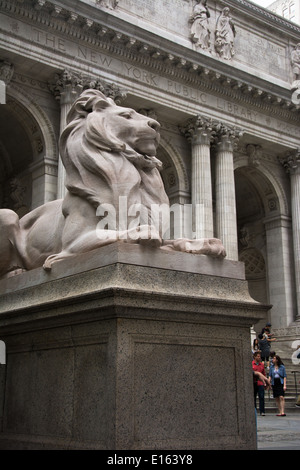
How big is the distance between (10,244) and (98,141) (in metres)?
1.39

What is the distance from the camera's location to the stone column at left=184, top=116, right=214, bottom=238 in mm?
23766

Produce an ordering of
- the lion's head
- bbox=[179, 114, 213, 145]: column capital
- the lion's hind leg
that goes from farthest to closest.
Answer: bbox=[179, 114, 213, 145]: column capital
the lion's hind leg
the lion's head

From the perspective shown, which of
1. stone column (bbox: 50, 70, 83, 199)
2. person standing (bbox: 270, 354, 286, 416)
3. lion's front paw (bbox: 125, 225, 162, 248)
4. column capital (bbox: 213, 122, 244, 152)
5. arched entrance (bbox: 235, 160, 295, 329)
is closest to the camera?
lion's front paw (bbox: 125, 225, 162, 248)

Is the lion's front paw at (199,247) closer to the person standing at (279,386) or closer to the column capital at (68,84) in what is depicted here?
the person standing at (279,386)

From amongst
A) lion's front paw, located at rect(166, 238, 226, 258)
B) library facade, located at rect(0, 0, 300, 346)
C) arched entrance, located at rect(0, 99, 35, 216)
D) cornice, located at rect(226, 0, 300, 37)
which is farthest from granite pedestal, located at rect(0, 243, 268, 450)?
cornice, located at rect(226, 0, 300, 37)

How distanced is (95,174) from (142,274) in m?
0.94

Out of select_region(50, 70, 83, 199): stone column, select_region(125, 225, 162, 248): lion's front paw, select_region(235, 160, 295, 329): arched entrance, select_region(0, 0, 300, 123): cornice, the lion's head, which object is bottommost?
select_region(125, 225, 162, 248): lion's front paw

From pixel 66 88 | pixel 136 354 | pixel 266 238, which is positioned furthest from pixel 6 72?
pixel 136 354

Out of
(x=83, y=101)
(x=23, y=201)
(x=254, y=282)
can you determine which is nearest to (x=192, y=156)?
(x=23, y=201)

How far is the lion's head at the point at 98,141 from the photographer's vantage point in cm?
427

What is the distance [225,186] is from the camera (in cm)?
2491

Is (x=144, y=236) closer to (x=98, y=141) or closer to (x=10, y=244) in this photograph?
(x=98, y=141)

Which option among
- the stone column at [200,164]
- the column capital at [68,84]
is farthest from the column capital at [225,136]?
the column capital at [68,84]

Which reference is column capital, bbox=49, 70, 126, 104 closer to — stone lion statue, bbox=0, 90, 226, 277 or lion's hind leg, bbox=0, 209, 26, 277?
lion's hind leg, bbox=0, 209, 26, 277
